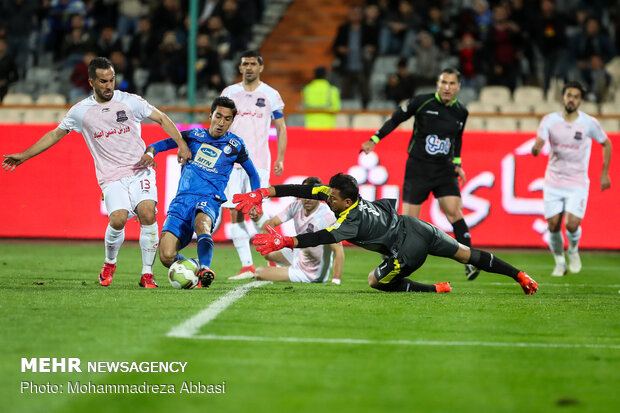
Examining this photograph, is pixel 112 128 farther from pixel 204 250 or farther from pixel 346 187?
pixel 346 187

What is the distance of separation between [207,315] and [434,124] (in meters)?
4.51

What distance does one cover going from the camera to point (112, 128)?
345 inches

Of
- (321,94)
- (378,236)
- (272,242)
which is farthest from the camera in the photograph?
(321,94)

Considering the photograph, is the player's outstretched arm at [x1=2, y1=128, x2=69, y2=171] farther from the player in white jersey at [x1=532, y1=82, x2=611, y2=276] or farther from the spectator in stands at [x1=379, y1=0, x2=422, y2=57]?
the spectator in stands at [x1=379, y1=0, x2=422, y2=57]

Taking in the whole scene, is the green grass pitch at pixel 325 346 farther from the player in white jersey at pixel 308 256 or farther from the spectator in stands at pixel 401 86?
the spectator in stands at pixel 401 86

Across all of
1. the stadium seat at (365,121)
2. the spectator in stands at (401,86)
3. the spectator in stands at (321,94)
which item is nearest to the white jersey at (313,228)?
the stadium seat at (365,121)

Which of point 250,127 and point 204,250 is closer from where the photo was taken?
point 204,250

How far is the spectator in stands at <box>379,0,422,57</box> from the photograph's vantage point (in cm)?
1859

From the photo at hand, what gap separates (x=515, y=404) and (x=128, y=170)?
5.19m

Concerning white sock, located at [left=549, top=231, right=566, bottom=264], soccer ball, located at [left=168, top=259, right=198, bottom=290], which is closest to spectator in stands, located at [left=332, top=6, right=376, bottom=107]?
white sock, located at [left=549, top=231, right=566, bottom=264]

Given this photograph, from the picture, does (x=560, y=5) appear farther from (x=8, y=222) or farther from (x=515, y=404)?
(x=515, y=404)

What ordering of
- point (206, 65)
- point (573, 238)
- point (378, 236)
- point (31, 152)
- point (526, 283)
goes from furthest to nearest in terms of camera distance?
point (206, 65) < point (573, 238) < point (526, 283) < point (31, 152) < point (378, 236)

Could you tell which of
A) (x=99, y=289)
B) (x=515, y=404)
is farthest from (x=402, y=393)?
(x=99, y=289)

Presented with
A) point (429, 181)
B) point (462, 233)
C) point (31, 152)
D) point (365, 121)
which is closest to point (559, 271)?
point (462, 233)
